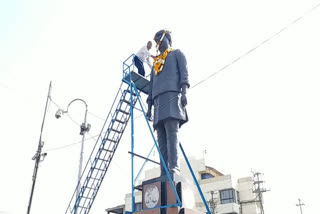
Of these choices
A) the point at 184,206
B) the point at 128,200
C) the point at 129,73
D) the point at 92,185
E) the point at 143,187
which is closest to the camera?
the point at 184,206

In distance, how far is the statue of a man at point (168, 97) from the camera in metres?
8.41

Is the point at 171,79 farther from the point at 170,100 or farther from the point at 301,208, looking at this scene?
the point at 301,208

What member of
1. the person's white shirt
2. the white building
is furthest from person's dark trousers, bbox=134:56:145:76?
the white building

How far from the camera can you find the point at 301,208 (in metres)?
41.3

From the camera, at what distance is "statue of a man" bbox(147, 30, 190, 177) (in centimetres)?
841

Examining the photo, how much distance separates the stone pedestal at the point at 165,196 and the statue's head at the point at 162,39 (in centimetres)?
397

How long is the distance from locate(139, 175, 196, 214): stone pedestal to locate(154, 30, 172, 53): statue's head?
3970mm

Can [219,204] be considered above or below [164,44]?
below

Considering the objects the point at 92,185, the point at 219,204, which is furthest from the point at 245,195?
the point at 92,185

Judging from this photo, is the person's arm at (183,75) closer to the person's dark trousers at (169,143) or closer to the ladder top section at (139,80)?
the person's dark trousers at (169,143)

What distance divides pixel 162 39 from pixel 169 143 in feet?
10.7

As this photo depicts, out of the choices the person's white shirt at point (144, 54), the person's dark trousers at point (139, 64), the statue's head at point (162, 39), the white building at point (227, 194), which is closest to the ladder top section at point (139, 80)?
the person's dark trousers at point (139, 64)

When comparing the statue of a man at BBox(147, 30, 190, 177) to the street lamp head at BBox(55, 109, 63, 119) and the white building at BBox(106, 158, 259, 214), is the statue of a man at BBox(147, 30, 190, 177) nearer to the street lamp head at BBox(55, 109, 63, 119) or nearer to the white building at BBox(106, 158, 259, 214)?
the street lamp head at BBox(55, 109, 63, 119)

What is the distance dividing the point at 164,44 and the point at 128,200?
110 feet
